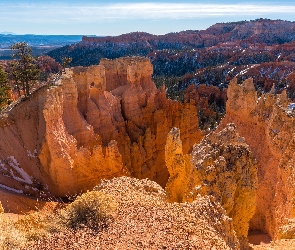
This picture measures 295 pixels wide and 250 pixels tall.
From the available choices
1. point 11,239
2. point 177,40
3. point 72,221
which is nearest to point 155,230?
point 72,221

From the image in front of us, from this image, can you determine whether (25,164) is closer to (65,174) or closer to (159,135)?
(65,174)

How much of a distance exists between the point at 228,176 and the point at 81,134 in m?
9.28

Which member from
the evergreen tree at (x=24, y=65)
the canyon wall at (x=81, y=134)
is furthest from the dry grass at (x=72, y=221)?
the evergreen tree at (x=24, y=65)

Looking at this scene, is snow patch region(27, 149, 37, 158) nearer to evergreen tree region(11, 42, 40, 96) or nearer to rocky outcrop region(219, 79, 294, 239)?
evergreen tree region(11, 42, 40, 96)

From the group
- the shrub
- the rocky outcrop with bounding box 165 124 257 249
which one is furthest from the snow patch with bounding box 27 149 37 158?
the rocky outcrop with bounding box 165 124 257 249

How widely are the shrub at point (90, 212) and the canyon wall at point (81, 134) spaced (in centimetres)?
715

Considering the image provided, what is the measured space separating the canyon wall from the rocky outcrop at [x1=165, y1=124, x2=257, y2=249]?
266 inches

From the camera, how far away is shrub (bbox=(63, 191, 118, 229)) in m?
7.02

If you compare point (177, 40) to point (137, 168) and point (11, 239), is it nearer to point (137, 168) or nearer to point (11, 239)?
point (137, 168)

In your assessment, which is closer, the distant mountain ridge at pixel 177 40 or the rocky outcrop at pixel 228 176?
the rocky outcrop at pixel 228 176

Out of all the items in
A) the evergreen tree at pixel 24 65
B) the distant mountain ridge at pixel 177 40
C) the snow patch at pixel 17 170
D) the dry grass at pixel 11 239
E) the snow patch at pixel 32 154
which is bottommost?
the snow patch at pixel 17 170

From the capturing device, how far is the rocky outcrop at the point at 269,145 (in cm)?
1190

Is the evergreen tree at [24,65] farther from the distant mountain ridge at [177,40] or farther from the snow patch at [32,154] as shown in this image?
the distant mountain ridge at [177,40]

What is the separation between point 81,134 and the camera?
16000 millimetres
